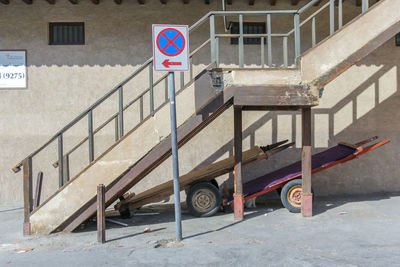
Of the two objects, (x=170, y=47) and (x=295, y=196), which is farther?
(x=295, y=196)

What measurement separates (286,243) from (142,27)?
19.8ft

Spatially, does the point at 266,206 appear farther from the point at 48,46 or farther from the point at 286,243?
the point at 48,46

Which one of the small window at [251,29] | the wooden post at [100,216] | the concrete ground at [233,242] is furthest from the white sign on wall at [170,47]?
the small window at [251,29]

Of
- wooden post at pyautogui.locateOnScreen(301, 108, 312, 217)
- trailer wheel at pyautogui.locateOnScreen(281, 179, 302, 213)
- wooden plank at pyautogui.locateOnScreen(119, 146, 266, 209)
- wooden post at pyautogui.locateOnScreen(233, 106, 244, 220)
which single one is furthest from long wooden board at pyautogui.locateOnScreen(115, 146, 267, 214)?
wooden post at pyautogui.locateOnScreen(301, 108, 312, 217)

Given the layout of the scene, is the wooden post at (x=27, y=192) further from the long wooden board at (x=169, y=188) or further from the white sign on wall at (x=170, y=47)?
the white sign on wall at (x=170, y=47)

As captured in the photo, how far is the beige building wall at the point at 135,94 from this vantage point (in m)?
8.93

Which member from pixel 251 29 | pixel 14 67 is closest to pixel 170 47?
pixel 251 29

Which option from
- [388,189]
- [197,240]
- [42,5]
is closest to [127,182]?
[197,240]

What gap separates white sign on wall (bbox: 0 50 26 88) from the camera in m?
8.94

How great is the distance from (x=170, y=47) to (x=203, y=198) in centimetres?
311

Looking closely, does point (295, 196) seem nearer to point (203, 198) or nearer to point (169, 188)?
point (203, 198)

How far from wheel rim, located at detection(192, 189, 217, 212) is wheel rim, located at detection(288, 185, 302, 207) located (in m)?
1.43

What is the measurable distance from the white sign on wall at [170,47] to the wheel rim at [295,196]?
329cm

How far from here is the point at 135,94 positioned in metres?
9.03
